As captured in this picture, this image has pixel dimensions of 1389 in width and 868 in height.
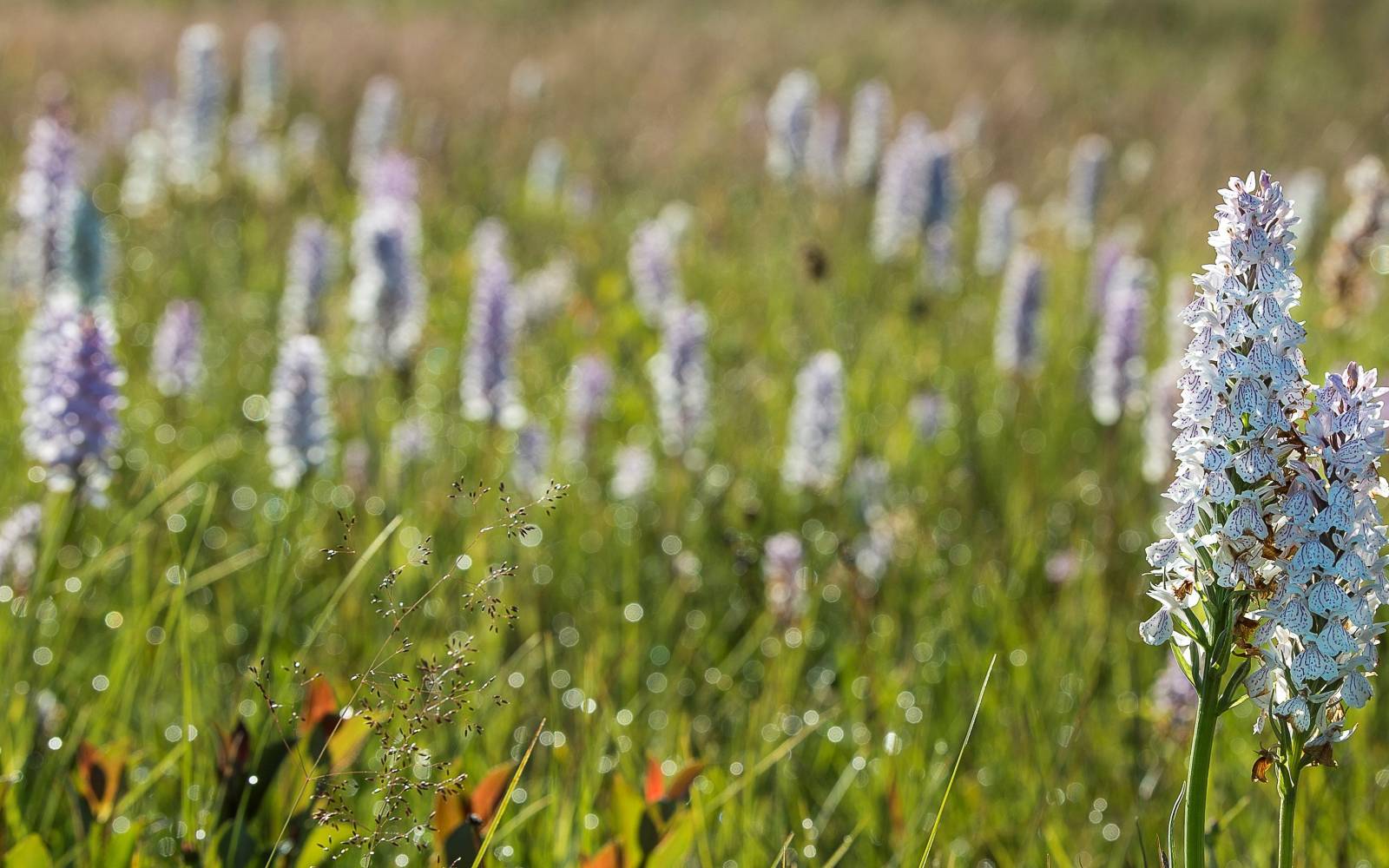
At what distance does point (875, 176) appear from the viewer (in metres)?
7.53

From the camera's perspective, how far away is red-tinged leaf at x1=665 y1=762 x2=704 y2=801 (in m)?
1.95

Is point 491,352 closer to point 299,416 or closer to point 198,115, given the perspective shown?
point 299,416

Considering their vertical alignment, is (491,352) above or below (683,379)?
below

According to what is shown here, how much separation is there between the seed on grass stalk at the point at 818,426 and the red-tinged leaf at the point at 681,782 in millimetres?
2074

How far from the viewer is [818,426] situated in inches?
156

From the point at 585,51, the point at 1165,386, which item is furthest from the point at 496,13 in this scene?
the point at 1165,386

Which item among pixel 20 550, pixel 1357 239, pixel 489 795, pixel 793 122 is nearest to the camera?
pixel 489 795

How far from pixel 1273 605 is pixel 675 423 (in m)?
2.96

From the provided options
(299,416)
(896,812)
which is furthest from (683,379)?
(896,812)

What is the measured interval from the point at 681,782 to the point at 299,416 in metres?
1.54

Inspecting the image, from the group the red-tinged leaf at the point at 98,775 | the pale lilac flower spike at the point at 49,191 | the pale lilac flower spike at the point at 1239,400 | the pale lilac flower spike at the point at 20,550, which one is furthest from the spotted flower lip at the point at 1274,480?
the pale lilac flower spike at the point at 49,191

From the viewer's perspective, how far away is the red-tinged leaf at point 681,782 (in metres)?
1.95

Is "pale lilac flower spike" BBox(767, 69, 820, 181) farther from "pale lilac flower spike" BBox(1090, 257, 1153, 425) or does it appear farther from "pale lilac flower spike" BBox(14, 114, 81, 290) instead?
"pale lilac flower spike" BBox(14, 114, 81, 290)

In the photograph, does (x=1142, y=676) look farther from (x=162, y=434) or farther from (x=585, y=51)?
(x=585, y=51)
